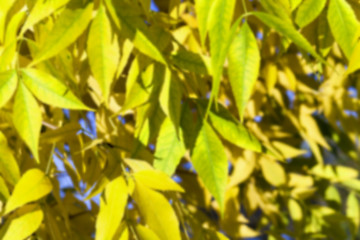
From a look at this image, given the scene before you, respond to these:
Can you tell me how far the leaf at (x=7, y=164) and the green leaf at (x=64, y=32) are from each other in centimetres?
10

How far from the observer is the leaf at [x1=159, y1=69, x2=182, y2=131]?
0.57 m

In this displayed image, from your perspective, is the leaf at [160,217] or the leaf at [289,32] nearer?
the leaf at [289,32]

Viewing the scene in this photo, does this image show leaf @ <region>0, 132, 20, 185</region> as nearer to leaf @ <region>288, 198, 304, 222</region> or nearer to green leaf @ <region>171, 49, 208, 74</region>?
green leaf @ <region>171, 49, 208, 74</region>

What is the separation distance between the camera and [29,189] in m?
0.57

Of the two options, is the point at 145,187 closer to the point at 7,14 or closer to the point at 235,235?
the point at 7,14

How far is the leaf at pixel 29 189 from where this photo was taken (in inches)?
A: 21.1

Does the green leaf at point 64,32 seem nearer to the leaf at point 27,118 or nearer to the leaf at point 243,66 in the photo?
Answer: the leaf at point 27,118

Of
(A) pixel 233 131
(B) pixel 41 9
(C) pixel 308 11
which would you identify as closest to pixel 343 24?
(C) pixel 308 11

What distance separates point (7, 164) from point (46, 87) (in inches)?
3.7

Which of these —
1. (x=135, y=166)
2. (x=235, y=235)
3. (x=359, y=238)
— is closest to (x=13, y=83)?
(x=135, y=166)

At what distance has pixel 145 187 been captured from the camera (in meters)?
0.58

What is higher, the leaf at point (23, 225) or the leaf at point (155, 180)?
the leaf at point (23, 225)

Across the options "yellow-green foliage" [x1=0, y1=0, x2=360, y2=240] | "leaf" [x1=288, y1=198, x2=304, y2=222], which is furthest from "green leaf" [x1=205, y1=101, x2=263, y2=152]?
"leaf" [x1=288, y1=198, x2=304, y2=222]

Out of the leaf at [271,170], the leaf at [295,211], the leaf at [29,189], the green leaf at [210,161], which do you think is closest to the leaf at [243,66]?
the green leaf at [210,161]
